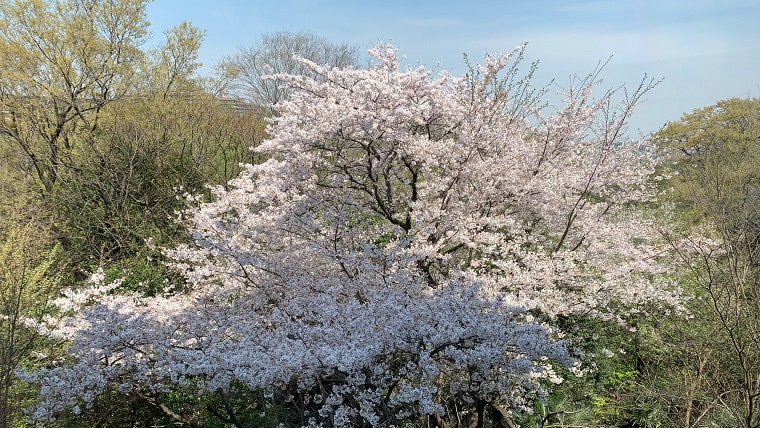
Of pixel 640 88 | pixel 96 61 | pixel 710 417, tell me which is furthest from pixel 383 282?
pixel 96 61

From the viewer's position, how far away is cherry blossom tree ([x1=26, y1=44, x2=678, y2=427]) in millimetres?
4004

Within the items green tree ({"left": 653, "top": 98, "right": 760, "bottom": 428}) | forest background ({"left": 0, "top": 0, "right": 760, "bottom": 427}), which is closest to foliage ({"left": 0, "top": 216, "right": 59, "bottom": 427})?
forest background ({"left": 0, "top": 0, "right": 760, "bottom": 427})

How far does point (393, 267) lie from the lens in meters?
5.29

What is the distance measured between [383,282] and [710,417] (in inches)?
186

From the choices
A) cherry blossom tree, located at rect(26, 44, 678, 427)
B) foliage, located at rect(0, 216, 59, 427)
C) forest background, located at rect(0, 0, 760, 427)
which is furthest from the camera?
forest background, located at rect(0, 0, 760, 427)

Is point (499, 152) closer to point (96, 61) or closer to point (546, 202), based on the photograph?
point (546, 202)

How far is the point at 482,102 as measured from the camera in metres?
6.51

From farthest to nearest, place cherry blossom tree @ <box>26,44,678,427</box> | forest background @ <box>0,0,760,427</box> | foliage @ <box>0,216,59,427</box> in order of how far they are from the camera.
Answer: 1. forest background @ <box>0,0,760,427</box>
2. foliage @ <box>0,216,59,427</box>
3. cherry blossom tree @ <box>26,44,678,427</box>

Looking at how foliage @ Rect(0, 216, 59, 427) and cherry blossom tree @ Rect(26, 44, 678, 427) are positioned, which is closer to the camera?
cherry blossom tree @ Rect(26, 44, 678, 427)

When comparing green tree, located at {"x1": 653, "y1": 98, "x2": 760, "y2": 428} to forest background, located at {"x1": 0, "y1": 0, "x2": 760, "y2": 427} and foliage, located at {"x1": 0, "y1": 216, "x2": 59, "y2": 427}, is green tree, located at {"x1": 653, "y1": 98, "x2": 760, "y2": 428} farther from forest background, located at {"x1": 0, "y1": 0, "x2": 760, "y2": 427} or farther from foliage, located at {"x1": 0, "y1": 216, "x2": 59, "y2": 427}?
foliage, located at {"x1": 0, "y1": 216, "x2": 59, "y2": 427}

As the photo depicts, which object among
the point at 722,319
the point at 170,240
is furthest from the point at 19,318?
the point at 722,319

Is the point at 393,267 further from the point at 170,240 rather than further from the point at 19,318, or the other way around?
the point at 170,240

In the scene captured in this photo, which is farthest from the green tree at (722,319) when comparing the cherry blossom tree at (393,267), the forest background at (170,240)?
the cherry blossom tree at (393,267)

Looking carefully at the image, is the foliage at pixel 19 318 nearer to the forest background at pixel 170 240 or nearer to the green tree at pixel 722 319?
the forest background at pixel 170 240
